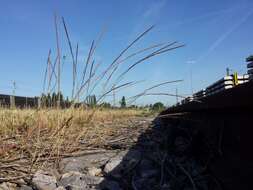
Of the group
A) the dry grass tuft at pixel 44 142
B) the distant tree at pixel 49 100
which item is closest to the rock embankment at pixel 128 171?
the dry grass tuft at pixel 44 142

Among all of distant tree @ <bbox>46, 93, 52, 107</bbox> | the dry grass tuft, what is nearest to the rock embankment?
the dry grass tuft

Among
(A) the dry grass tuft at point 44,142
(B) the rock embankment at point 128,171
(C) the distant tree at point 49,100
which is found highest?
(C) the distant tree at point 49,100

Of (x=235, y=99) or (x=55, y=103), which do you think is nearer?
(x=235, y=99)

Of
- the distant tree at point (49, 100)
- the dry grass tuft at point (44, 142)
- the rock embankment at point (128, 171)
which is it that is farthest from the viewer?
the distant tree at point (49, 100)

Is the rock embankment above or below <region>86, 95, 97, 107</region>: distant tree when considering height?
below

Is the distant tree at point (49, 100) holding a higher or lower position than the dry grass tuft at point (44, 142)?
higher

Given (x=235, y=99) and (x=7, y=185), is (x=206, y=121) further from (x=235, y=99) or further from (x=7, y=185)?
(x=7, y=185)

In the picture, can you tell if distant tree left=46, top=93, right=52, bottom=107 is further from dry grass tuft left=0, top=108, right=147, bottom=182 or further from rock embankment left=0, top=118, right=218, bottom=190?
rock embankment left=0, top=118, right=218, bottom=190

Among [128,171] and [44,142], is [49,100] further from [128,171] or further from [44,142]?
[128,171]

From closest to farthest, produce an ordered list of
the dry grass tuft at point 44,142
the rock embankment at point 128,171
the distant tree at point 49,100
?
1. the rock embankment at point 128,171
2. the dry grass tuft at point 44,142
3. the distant tree at point 49,100

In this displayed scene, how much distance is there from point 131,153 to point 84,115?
1021mm

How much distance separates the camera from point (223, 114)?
118 inches

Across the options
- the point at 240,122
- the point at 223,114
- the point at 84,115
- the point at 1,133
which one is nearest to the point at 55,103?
the point at 84,115

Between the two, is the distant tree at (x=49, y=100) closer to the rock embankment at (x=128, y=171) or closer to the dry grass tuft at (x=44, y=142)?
the dry grass tuft at (x=44, y=142)
